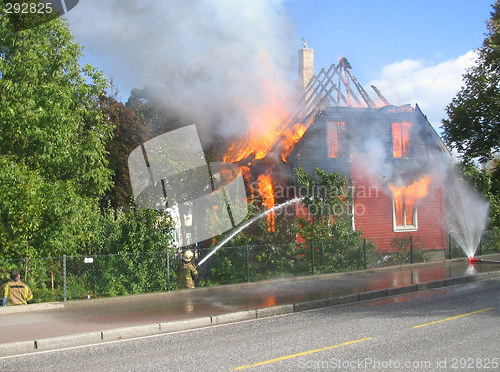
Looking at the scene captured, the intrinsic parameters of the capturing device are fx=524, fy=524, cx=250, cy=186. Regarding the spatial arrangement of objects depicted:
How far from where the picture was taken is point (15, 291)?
11102mm

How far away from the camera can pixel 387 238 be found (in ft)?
74.5

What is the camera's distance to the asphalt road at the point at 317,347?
6.57 metres

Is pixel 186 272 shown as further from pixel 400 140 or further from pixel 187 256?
pixel 400 140

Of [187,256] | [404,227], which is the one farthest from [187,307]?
[404,227]

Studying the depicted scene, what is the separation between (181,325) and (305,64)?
2577cm

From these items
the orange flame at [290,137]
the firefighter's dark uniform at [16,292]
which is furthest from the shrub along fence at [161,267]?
the orange flame at [290,137]

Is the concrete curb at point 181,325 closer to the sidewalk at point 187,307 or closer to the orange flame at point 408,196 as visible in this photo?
the sidewalk at point 187,307

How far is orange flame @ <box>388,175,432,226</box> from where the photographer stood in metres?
22.9

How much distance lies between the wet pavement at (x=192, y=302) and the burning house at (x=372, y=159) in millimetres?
5566

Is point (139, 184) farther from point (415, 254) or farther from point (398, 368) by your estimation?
point (398, 368)

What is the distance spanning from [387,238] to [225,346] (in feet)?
53.2

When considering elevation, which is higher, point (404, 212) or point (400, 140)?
point (400, 140)

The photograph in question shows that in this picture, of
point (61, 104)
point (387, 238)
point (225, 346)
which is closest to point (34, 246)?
point (61, 104)

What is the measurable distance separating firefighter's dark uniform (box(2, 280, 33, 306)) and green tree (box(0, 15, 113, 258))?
998 mm
